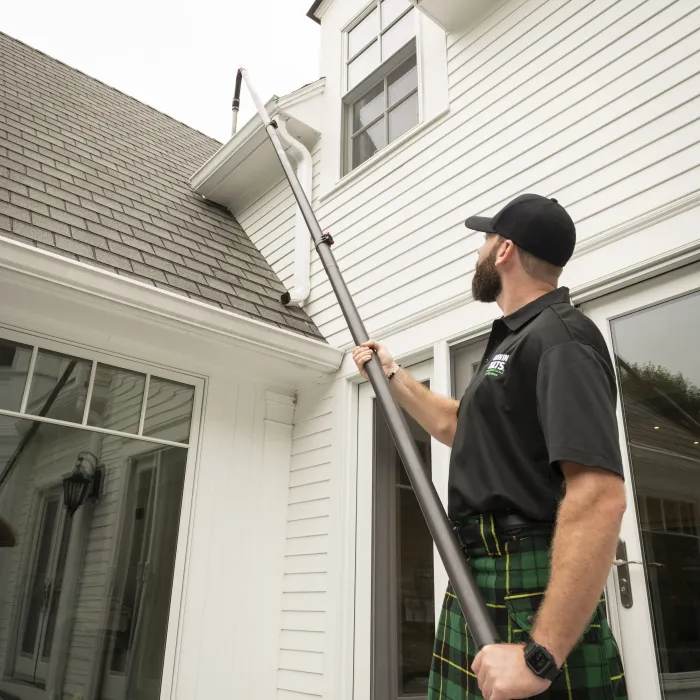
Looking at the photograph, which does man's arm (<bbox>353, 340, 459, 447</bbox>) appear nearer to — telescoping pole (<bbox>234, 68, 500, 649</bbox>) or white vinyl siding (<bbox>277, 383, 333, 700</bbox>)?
telescoping pole (<bbox>234, 68, 500, 649</bbox>)

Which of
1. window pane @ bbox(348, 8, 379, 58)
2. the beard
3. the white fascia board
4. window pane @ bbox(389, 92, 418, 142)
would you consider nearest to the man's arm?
the beard

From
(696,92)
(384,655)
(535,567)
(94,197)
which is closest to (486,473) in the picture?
(535,567)

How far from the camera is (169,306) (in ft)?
10.2

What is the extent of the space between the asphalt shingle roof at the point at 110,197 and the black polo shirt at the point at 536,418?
2426 millimetres

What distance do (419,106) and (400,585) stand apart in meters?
2.68

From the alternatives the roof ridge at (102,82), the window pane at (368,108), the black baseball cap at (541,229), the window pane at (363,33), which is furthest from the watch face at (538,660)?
the roof ridge at (102,82)

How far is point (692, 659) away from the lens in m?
1.92

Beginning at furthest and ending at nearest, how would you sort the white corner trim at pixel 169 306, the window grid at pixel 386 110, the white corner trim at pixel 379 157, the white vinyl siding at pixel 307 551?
the window grid at pixel 386 110, the white corner trim at pixel 379 157, the white vinyl siding at pixel 307 551, the white corner trim at pixel 169 306

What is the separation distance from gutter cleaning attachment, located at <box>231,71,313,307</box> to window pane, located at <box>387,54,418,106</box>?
71 cm

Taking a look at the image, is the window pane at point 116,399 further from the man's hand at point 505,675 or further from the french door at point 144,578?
the man's hand at point 505,675

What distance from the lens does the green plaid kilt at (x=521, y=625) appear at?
1098 millimetres

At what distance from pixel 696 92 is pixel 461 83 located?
1393mm

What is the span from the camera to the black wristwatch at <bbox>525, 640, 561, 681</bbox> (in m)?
0.90

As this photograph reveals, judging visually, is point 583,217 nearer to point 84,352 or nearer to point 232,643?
point 84,352
